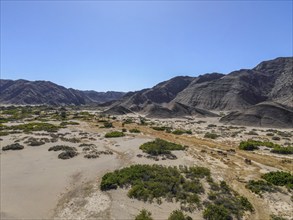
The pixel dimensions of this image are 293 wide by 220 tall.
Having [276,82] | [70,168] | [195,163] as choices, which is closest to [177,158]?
[195,163]

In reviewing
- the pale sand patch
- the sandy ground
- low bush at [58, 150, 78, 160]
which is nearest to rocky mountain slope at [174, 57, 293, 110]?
the sandy ground

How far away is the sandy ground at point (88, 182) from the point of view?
14953mm

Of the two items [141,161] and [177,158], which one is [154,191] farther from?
[177,158]

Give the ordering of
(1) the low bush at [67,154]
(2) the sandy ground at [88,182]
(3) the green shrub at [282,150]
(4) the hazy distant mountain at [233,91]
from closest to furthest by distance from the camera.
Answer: (2) the sandy ground at [88,182]
(1) the low bush at [67,154]
(3) the green shrub at [282,150]
(4) the hazy distant mountain at [233,91]

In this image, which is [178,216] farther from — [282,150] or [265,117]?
[265,117]

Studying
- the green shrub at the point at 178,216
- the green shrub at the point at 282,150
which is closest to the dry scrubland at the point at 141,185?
the green shrub at the point at 178,216

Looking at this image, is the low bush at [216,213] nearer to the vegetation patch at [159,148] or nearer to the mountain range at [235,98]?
the vegetation patch at [159,148]

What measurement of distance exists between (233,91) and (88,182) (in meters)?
126

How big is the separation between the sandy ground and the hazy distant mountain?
6927 cm

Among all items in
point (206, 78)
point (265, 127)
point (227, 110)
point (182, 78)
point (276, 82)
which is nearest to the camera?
point (265, 127)

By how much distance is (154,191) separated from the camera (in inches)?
678

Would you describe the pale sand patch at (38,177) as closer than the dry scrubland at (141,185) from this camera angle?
No

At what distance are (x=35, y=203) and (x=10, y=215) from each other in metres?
1.73

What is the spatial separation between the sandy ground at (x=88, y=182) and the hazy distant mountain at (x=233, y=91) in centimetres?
6927
